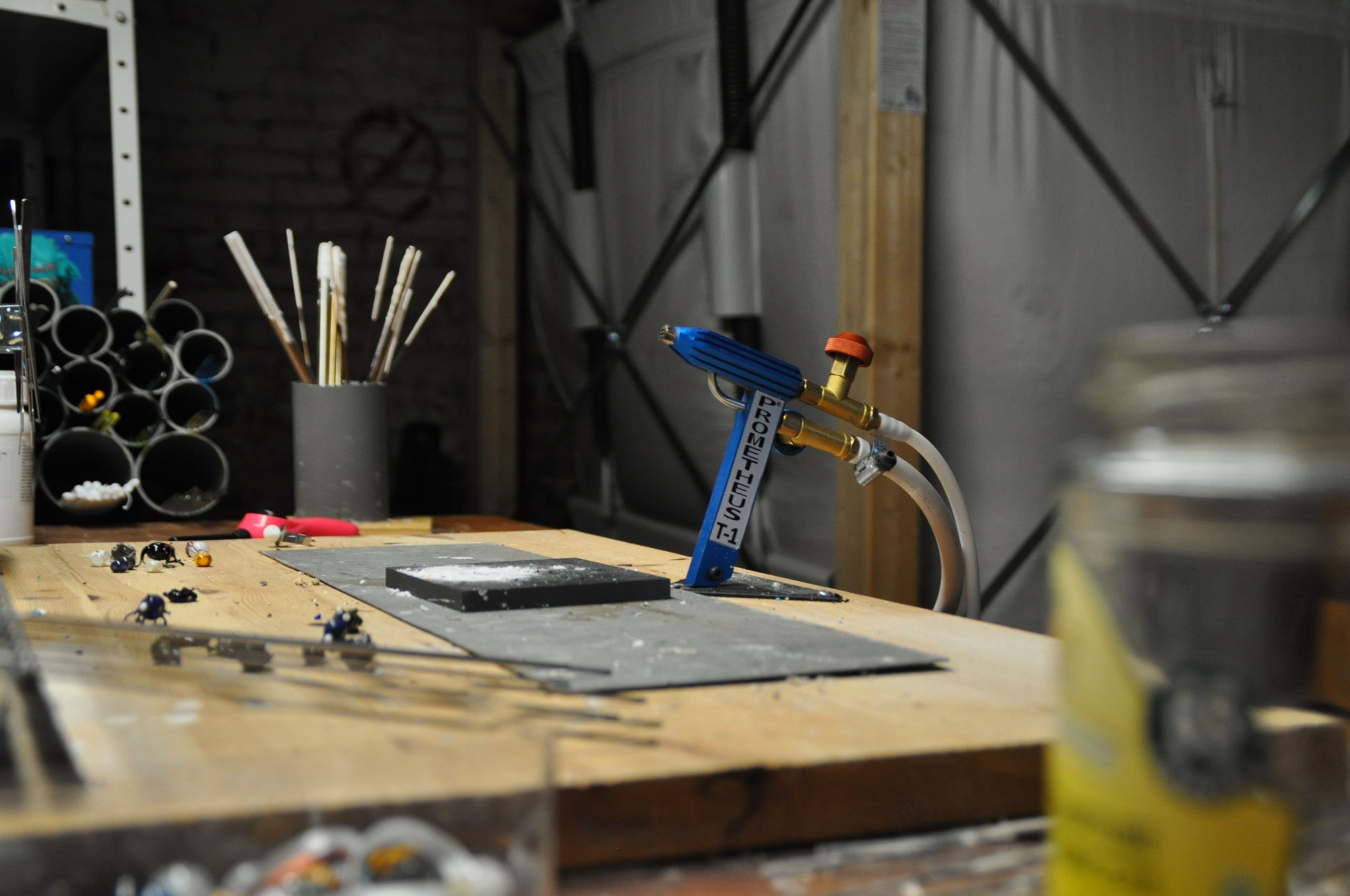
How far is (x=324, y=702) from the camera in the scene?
649mm

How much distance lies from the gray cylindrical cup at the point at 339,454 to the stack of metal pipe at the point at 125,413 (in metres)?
0.29

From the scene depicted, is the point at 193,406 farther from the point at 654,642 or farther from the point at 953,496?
the point at 654,642

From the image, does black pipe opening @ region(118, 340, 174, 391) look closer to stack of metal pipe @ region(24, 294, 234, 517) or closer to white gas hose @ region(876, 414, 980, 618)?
stack of metal pipe @ region(24, 294, 234, 517)

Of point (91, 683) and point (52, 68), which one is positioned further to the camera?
point (52, 68)

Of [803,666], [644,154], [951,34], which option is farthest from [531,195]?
[803,666]

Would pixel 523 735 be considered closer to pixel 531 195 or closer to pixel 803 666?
pixel 803 666

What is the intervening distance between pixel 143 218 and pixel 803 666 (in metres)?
3.56

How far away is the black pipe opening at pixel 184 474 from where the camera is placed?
217 centimetres

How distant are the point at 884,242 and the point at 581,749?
1859 mm

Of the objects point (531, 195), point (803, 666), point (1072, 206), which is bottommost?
point (803, 666)

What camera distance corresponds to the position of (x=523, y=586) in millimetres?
981

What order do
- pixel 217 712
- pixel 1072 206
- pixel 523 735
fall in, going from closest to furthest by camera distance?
pixel 523 735 < pixel 217 712 < pixel 1072 206

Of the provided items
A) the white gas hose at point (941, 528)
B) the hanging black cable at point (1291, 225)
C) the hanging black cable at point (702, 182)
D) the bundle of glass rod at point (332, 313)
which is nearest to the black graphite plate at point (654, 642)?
the white gas hose at point (941, 528)

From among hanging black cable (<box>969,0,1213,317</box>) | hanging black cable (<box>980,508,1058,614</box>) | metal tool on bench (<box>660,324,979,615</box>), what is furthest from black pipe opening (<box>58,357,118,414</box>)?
hanging black cable (<box>969,0,1213,317</box>)
